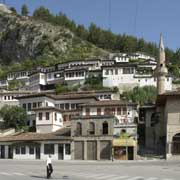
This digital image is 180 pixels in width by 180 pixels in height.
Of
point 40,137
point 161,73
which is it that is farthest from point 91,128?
point 161,73

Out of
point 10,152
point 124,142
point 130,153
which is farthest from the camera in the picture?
point 10,152

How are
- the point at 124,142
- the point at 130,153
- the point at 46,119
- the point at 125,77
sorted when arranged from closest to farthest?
the point at 124,142
the point at 130,153
the point at 46,119
the point at 125,77

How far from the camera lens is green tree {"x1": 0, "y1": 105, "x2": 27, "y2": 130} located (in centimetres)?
7819

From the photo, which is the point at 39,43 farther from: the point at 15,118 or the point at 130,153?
the point at 130,153

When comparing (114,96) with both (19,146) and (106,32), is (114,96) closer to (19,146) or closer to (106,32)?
(19,146)

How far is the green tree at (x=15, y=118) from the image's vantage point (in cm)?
7819

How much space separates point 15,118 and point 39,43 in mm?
99731

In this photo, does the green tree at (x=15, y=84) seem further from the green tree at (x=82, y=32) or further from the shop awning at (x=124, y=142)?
the shop awning at (x=124, y=142)

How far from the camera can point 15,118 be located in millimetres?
79438

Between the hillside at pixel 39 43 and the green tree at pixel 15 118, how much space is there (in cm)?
7763

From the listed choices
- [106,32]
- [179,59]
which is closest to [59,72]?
[179,59]

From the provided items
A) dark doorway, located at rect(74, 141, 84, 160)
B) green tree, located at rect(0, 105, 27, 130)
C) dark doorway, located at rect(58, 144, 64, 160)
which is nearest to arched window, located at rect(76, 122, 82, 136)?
dark doorway, located at rect(74, 141, 84, 160)

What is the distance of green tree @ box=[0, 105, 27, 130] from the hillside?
77.6 metres

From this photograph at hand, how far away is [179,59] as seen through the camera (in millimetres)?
144500
